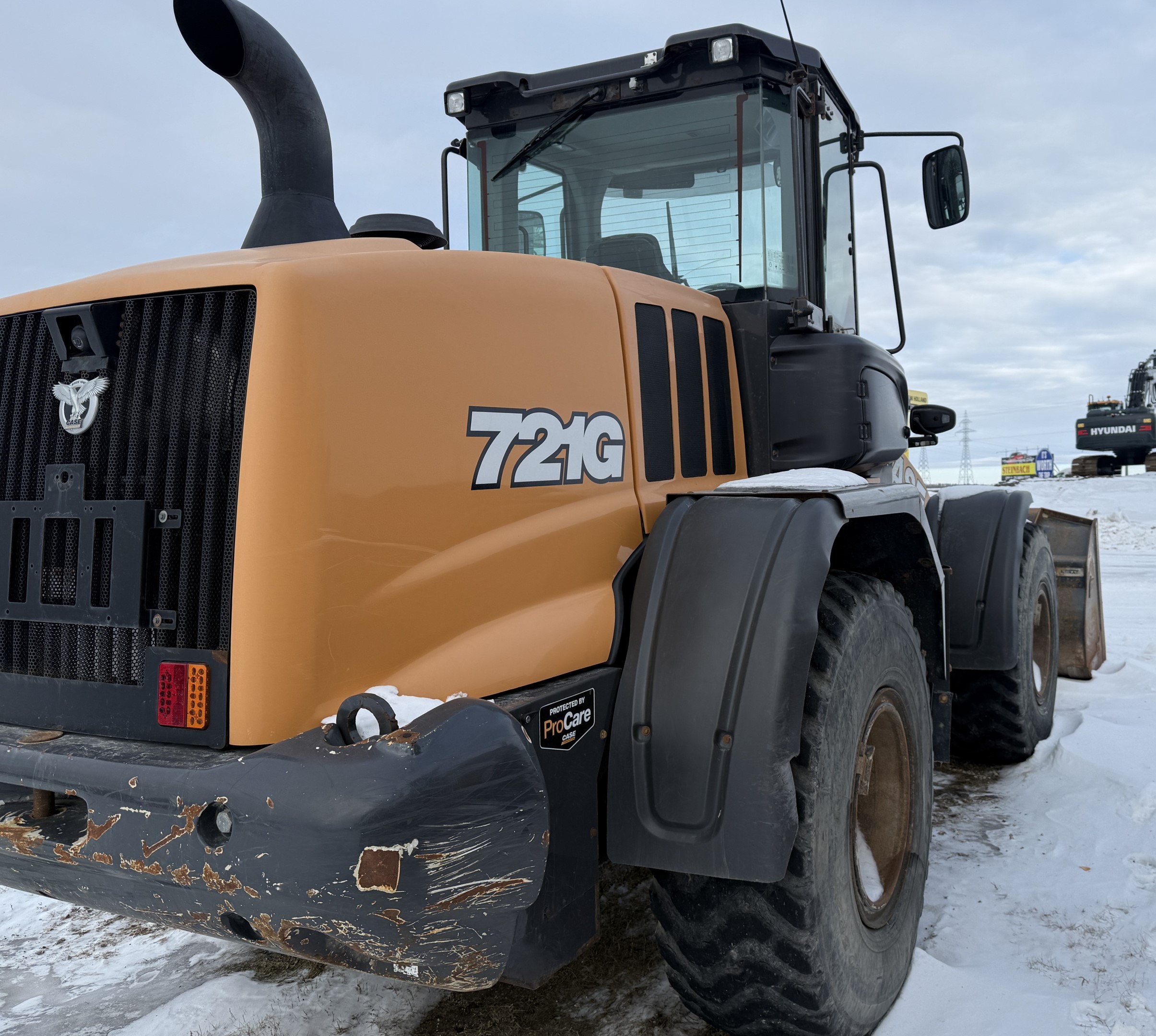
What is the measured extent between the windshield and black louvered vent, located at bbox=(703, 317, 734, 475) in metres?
0.30

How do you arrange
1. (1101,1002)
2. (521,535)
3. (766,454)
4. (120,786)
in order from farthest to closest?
(766,454) < (1101,1002) < (521,535) < (120,786)

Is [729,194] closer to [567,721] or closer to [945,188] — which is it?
[945,188]

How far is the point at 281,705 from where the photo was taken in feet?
5.97

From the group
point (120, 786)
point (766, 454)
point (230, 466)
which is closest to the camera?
point (120, 786)

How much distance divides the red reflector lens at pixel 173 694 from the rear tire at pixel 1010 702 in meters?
3.54

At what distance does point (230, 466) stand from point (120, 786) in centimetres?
62

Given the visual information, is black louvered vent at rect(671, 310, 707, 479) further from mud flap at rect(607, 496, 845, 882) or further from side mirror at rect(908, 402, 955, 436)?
side mirror at rect(908, 402, 955, 436)

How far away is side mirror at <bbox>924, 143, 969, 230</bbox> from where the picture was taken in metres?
3.72

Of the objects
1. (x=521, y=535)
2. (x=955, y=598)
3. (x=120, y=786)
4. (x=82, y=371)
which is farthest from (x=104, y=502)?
(x=955, y=598)

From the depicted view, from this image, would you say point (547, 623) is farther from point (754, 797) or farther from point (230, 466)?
point (230, 466)

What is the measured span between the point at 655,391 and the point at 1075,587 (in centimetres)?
483

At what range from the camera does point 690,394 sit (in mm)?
2850

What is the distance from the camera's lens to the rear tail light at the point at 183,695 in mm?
1884

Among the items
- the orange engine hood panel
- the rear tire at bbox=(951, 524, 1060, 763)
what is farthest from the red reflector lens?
the rear tire at bbox=(951, 524, 1060, 763)
